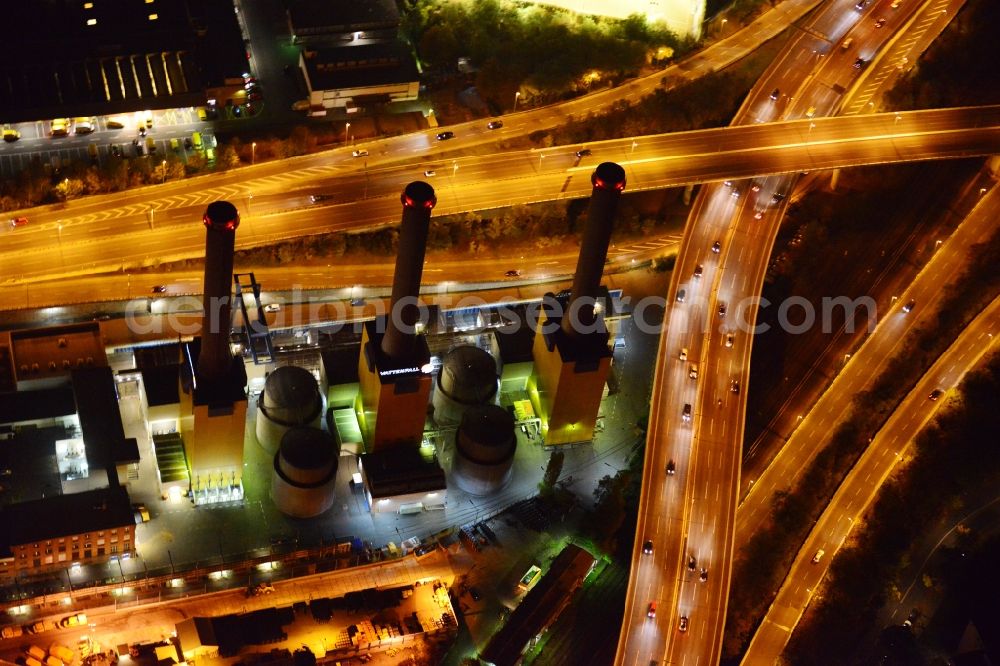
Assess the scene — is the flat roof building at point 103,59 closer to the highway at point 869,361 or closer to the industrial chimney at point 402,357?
the industrial chimney at point 402,357

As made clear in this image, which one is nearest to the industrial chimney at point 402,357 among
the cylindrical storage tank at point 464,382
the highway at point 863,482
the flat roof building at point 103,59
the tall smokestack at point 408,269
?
the tall smokestack at point 408,269

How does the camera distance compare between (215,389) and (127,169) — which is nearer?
(215,389)

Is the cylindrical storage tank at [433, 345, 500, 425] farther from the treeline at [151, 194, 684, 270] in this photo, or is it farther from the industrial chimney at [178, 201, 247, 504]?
the treeline at [151, 194, 684, 270]

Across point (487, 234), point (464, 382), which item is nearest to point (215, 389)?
point (464, 382)

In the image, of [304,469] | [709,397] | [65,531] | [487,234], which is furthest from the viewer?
[487,234]

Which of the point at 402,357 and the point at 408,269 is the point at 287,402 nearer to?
the point at 402,357
